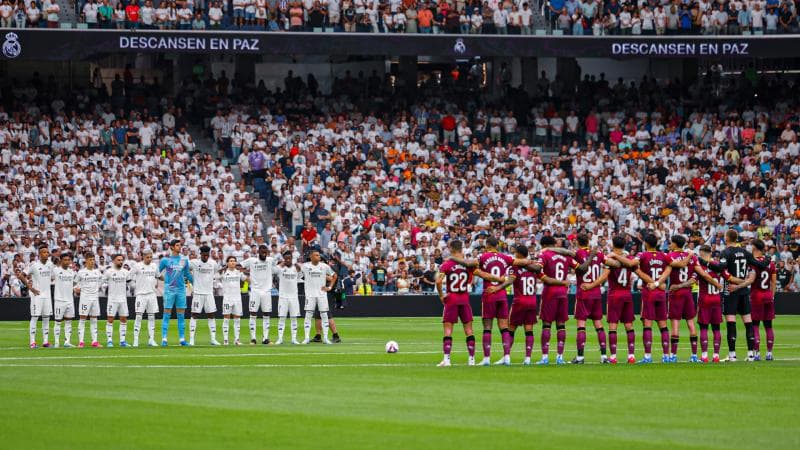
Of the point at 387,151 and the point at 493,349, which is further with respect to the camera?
the point at 387,151

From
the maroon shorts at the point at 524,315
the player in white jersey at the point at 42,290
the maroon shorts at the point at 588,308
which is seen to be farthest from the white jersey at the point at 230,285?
the maroon shorts at the point at 588,308

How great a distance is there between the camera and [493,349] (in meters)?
28.1

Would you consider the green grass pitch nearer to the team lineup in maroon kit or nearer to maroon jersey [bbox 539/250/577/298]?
the team lineup in maroon kit

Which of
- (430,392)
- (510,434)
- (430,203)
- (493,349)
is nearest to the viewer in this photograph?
(510,434)

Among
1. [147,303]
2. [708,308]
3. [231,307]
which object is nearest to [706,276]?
[708,308]

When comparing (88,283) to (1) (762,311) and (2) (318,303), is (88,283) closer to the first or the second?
(2) (318,303)

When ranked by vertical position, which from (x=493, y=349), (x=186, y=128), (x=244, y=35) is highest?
→ (x=244, y=35)

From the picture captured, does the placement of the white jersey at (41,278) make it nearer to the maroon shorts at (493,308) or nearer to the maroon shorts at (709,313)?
the maroon shorts at (493,308)

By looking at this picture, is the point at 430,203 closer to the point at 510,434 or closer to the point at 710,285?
the point at 710,285

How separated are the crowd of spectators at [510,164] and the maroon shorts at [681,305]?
1945 cm

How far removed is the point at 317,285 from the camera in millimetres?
30391

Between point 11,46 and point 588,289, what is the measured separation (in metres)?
30.8

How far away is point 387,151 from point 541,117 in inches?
299

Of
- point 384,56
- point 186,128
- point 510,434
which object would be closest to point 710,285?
point 510,434
